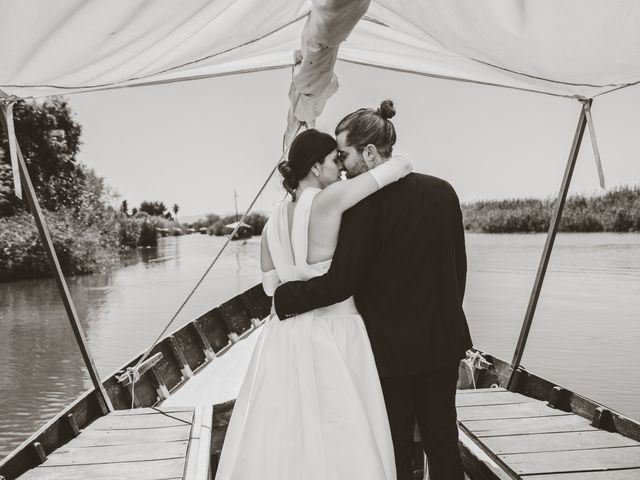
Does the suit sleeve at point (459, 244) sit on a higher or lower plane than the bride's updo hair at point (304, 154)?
lower

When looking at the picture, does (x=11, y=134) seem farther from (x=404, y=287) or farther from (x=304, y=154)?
(x=404, y=287)

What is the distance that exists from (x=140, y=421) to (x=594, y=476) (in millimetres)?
2242

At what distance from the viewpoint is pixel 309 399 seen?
1958 mm

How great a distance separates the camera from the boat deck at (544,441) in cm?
229

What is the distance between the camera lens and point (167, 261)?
38.1 meters

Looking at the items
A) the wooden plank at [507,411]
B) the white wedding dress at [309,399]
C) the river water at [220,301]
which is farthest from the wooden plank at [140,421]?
the river water at [220,301]

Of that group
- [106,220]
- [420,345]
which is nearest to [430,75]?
[420,345]

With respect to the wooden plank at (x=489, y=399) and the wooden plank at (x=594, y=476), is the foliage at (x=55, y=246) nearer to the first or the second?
the wooden plank at (x=489, y=399)

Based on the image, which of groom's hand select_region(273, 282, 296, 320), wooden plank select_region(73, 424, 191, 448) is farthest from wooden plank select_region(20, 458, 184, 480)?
groom's hand select_region(273, 282, 296, 320)

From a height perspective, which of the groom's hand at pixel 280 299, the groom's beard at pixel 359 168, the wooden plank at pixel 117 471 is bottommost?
the wooden plank at pixel 117 471

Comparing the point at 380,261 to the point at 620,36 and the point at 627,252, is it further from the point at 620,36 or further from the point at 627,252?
the point at 627,252

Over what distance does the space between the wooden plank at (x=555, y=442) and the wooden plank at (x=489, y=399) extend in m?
0.54

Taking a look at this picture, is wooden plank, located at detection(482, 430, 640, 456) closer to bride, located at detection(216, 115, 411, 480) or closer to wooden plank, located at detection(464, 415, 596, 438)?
wooden plank, located at detection(464, 415, 596, 438)

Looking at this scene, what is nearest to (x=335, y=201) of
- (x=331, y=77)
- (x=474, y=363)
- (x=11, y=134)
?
(x=331, y=77)
